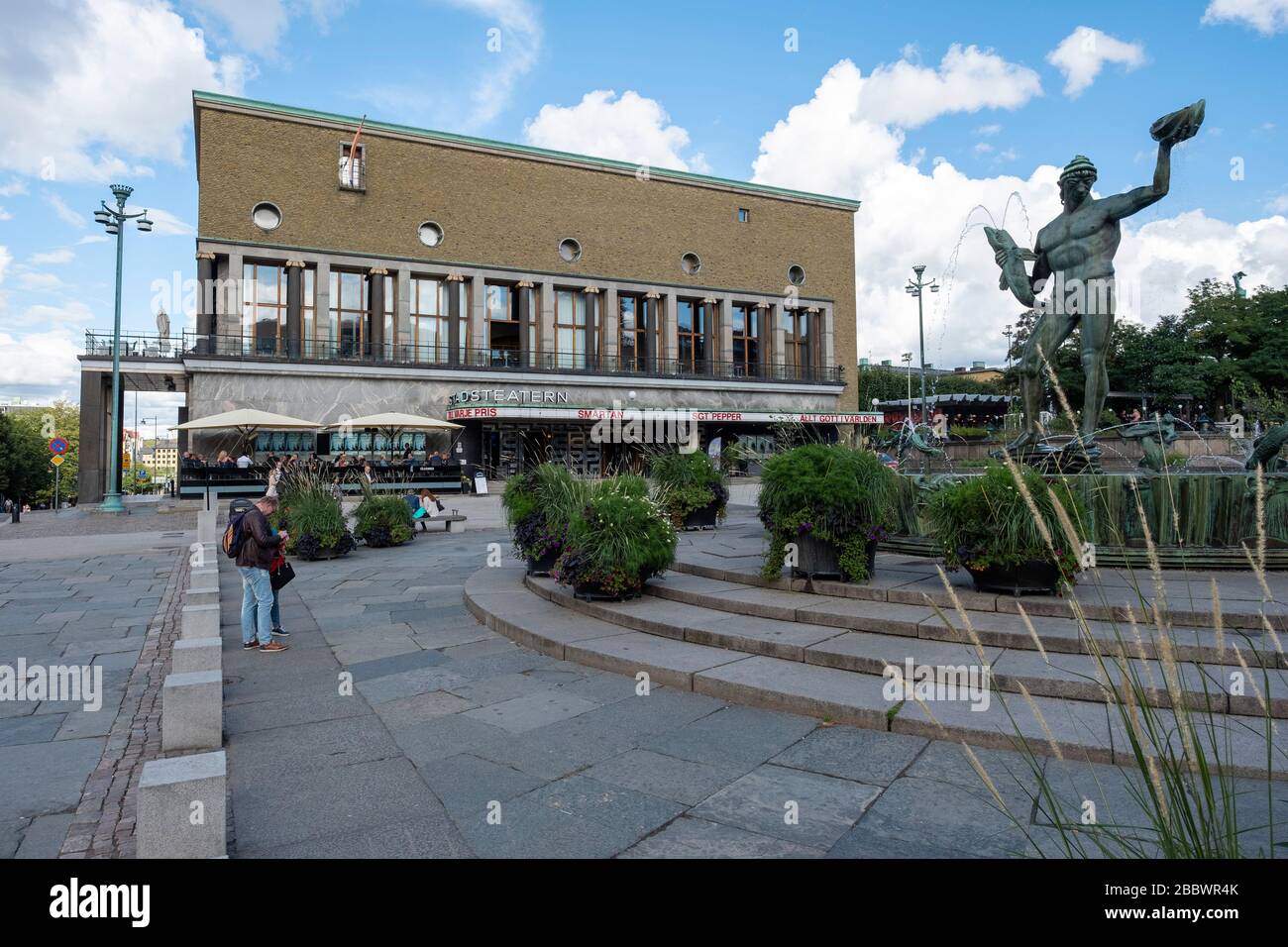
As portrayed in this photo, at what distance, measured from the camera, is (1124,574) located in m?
7.44

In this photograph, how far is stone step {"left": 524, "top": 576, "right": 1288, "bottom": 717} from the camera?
4.45 meters

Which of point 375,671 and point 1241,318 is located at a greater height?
point 1241,318

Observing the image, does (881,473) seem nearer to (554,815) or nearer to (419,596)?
(554,815)

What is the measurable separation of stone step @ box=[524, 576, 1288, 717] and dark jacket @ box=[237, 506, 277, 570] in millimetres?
3036

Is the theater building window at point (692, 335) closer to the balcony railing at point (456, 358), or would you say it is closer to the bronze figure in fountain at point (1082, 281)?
the balcony railing at point (456, 358)

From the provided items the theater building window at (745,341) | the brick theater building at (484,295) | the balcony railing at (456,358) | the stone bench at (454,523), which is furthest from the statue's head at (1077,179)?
the theater building window at (745,341)

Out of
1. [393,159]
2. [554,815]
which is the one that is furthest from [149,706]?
[393,159]

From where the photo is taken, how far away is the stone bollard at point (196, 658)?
17.1 ft

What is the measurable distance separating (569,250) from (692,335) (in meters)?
8.67

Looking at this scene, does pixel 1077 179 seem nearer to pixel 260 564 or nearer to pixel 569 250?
pixel 260 564

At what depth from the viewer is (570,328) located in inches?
1617

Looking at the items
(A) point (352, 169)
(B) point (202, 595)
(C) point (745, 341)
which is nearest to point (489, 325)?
(A) point (352, 169)
